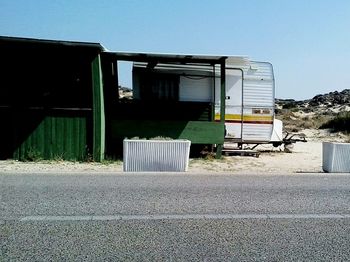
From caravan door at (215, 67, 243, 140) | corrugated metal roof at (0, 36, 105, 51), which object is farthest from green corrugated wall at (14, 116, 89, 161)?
caravan door at (215, 67, 243, 140)

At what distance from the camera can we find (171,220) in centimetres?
573

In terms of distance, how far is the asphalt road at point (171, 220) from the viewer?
14.6 feet

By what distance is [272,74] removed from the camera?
16.5m

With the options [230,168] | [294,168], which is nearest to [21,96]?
[230,168]

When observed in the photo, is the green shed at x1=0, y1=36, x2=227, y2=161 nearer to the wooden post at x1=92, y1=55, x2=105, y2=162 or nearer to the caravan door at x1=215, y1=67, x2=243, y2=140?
the wooden post at x1=92, y1=55, x2=105, y2=162

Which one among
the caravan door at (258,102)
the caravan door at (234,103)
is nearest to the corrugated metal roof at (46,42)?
the caravan door at (234,103)

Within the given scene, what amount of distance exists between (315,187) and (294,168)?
4.18 metres

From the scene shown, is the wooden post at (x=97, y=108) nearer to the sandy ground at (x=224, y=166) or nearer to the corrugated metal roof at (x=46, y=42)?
the corrugated metal roof at (x=46, y=42)

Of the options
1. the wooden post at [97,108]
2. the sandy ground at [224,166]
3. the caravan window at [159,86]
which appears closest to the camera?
the sandy ground at [224,166]

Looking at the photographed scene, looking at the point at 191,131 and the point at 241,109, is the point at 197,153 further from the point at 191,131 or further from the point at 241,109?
the point at 241,109

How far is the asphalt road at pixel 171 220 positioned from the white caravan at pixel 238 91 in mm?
6746

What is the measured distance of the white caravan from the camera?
15227mm

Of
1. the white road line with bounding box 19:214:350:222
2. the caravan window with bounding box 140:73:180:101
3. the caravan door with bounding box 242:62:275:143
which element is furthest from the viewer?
the caravan door with bounding box 242:62:275:143

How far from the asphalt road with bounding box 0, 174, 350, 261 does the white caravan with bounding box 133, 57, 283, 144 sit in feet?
22.1
